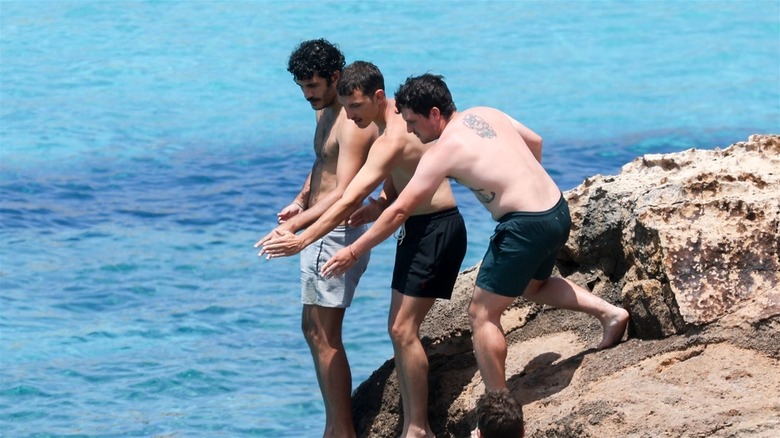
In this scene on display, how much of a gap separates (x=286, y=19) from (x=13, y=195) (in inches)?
255

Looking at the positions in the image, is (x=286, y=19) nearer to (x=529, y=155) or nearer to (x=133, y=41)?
(x=133, y=41)

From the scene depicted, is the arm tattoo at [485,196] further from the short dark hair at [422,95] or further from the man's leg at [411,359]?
the man's leg at [411,359]

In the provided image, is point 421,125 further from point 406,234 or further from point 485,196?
point 406,234

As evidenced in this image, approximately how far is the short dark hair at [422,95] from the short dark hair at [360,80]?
28 centimetres

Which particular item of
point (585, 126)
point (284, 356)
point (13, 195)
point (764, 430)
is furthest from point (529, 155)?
point (585, 126)

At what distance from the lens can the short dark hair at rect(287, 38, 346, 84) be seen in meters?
5.25

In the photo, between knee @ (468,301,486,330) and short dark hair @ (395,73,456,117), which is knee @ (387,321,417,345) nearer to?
knee @ (468,301,486,330)

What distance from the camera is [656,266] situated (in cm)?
474

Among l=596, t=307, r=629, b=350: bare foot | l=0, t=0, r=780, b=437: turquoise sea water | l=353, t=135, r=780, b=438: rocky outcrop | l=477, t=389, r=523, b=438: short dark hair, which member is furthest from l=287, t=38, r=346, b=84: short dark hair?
l=0, t=0, r=780, b=437: turquoise sea water

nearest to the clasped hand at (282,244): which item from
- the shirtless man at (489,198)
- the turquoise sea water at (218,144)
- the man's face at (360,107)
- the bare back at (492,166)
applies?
the shirtless man at (489,198)

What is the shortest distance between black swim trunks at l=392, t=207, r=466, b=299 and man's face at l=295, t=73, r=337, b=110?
74 cm

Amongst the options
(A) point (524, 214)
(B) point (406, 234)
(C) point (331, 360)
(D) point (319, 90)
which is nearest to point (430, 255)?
(B) point (406, 234)

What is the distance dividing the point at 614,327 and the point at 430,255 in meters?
→ 0.83

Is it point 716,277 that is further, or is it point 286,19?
point 286,19
